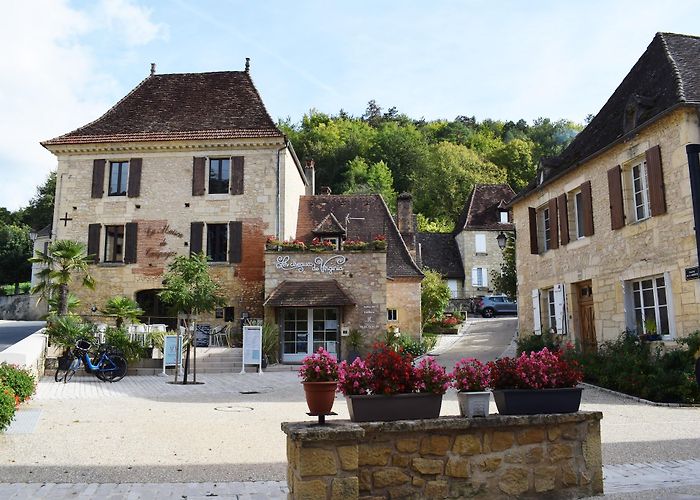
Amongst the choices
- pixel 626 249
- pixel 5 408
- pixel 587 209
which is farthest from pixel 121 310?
pixel 626 249

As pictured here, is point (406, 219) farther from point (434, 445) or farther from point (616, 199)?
point (434, 445)

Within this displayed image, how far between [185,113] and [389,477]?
70.0ft

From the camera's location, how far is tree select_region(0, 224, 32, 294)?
4550 cm

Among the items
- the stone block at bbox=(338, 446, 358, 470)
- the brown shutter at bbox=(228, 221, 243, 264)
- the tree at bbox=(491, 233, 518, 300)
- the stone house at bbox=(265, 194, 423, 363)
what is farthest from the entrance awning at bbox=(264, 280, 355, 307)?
the stone block at bbox=(338, 446, 358, 470)

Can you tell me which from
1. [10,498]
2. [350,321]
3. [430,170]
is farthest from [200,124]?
[430,170]

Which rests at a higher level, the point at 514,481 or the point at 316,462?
the point at 316,462

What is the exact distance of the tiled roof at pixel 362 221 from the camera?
24.0 meters

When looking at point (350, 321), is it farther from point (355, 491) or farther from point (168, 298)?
point (355, 491)

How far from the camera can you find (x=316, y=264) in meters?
19.6

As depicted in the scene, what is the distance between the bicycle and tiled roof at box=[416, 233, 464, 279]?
26749mm

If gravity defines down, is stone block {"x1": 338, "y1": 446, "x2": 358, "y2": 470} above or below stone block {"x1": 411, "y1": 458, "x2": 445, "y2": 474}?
above

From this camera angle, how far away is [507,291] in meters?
27.5

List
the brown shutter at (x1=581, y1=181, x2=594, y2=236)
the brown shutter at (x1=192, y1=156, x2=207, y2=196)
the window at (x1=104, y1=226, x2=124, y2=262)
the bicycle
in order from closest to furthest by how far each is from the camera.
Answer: the bicycle, the brown shutter at (x1=581, y1=181, x2=594, y2=236), the brown shutter at (x1=192, y1=156, x2=207, y2=196), the window at (x1=104, y1=226, x2=124, y2=262)

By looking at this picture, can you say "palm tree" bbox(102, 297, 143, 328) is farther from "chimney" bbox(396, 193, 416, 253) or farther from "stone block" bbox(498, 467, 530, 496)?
"stone block" bbox(498, 467, 530, 496)
